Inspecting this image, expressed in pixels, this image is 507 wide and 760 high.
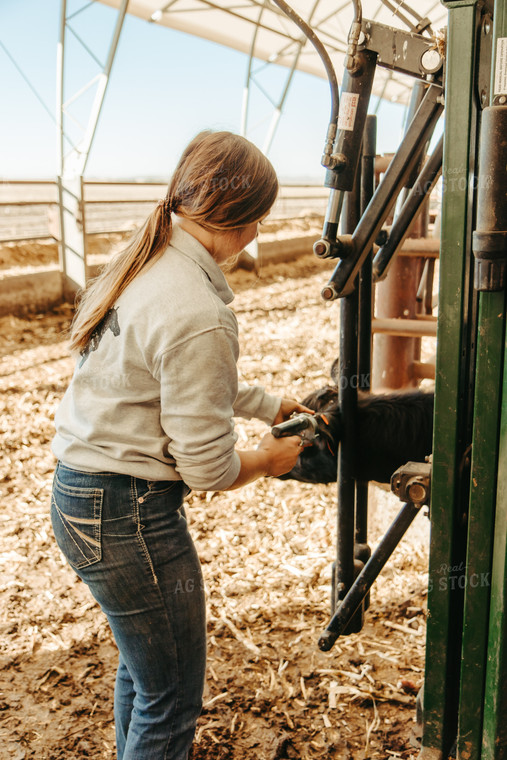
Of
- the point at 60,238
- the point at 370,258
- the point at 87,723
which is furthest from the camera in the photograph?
the point at 60,238

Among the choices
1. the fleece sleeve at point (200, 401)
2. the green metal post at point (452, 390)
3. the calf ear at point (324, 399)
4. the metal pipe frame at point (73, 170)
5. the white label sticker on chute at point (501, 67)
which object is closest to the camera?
the white label sticker on chute at point (501, 67)

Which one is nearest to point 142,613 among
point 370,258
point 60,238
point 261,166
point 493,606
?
point 493,606

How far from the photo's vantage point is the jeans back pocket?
130 cm

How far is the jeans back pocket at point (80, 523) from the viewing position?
1.30 m

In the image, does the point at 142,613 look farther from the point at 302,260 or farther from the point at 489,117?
the point at 302,260

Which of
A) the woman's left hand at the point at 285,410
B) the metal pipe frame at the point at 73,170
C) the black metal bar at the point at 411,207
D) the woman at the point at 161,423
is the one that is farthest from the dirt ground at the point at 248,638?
the metal pipe frame at the point at 73,170

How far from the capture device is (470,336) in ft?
3.91

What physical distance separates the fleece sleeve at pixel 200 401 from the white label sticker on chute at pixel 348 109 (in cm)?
58

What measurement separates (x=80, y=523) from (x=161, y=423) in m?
0.26

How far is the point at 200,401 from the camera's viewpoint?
121 centimetres

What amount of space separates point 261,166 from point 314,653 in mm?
1633

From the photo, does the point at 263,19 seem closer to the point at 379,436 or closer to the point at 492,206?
the point at 379,436

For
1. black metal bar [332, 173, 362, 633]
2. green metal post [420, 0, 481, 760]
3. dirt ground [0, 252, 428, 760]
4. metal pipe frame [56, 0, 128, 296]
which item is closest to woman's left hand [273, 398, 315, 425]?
black metal bar [332, 173, 362, 633]

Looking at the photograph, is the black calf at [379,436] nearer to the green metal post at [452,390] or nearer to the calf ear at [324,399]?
the calf ear at [324,399]
